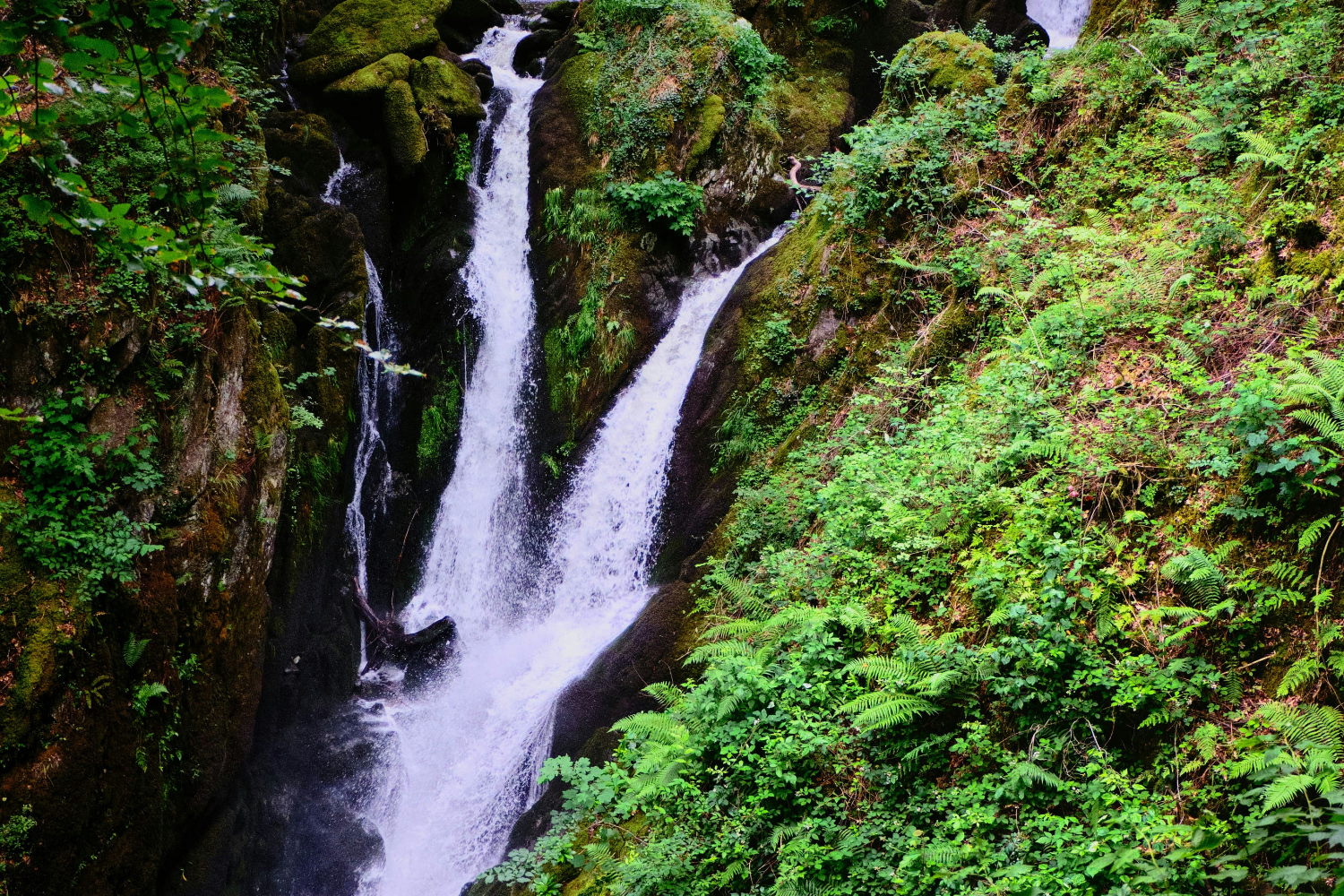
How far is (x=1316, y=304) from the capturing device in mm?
4449

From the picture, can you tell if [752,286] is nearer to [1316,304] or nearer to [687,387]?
[687,387]

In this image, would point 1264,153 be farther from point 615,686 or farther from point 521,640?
point 521,640

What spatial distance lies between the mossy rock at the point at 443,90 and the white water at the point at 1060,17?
11049 millimetres

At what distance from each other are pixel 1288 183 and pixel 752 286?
6.04 metres

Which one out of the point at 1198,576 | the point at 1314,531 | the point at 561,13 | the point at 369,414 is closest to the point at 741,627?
the point at 1198,576

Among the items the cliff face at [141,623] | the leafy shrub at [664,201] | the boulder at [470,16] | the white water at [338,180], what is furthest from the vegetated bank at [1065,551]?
the boulder at [470,16]

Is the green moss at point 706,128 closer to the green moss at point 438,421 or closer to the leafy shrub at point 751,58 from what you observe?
the leafy shrub at point 751,58

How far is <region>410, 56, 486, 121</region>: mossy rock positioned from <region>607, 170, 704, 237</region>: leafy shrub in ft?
11.4

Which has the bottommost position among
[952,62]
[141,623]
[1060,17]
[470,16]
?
[141,623]

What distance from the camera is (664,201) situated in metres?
12.1

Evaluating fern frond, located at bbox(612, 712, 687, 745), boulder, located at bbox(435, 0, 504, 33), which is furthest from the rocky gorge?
boulder, located at bbox(435, 0, 504, 33)

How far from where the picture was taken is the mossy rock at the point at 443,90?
1298 cm

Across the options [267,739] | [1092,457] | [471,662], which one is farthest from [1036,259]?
[267,739]

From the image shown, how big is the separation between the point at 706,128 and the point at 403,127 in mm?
5285
